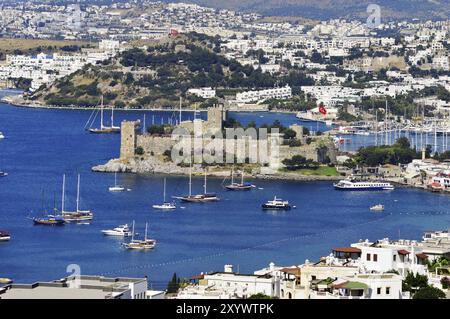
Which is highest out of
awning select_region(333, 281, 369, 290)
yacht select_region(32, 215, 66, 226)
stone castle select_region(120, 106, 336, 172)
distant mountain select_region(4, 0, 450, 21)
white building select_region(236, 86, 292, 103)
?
distant mountain select_region(4, 0, 450, 21)

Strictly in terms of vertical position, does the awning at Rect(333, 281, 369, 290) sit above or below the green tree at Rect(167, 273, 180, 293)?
above

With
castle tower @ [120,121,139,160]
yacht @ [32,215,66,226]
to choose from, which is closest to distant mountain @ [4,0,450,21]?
castle tower @ [120,121,139,160]

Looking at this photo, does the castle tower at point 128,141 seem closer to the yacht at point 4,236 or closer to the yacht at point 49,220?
the yacht at point 49,220

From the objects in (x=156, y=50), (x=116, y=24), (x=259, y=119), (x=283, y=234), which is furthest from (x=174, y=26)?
(x=283, y=234)

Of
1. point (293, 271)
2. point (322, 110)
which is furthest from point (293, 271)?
point (322, 110)

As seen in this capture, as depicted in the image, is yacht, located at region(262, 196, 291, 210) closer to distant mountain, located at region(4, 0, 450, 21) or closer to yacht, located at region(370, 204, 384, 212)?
yacht, located at region(370, 204, 384, 212)

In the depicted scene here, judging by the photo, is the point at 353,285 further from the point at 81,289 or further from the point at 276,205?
the point at 276,205

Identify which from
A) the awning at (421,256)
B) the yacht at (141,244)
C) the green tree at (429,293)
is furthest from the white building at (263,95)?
the green tree at (429,293)
